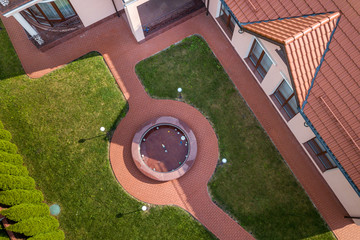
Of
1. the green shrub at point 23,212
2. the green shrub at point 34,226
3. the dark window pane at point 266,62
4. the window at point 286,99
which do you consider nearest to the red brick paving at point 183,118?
the window at point 286,99

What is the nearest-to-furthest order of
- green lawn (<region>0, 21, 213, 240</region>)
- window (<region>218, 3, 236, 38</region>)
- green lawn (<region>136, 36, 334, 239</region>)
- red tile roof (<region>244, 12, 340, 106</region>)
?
red tile roof (<region>244, 12, 340, 106</region>) < green lawn (<region>136, 36, 334, 239</region>) < green lawn (<region>0, 21, 213, 240</region>) < window (<region>218, 3, 236, 38</region>)

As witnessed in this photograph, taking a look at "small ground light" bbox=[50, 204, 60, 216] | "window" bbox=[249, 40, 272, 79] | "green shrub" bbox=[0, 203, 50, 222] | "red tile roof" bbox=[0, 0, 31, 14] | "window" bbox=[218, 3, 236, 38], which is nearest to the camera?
"green shrub" bbox=[0, 203, 50, 222]

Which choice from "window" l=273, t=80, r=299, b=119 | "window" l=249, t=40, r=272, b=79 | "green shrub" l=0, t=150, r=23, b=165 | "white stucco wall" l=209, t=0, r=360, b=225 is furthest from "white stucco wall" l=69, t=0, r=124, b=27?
"window" l=273, t=80, r=299, b=119

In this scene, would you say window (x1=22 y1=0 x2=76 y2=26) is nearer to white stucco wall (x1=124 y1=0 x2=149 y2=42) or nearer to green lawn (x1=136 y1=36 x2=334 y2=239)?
white stucco wall (x1=124 y1=0 x2=149 y2=42)

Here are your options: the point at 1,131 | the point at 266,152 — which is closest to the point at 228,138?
the point at 266,152

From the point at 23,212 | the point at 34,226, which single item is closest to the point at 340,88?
the point at 34,226

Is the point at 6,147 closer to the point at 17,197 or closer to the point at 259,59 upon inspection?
the point at 17,197
